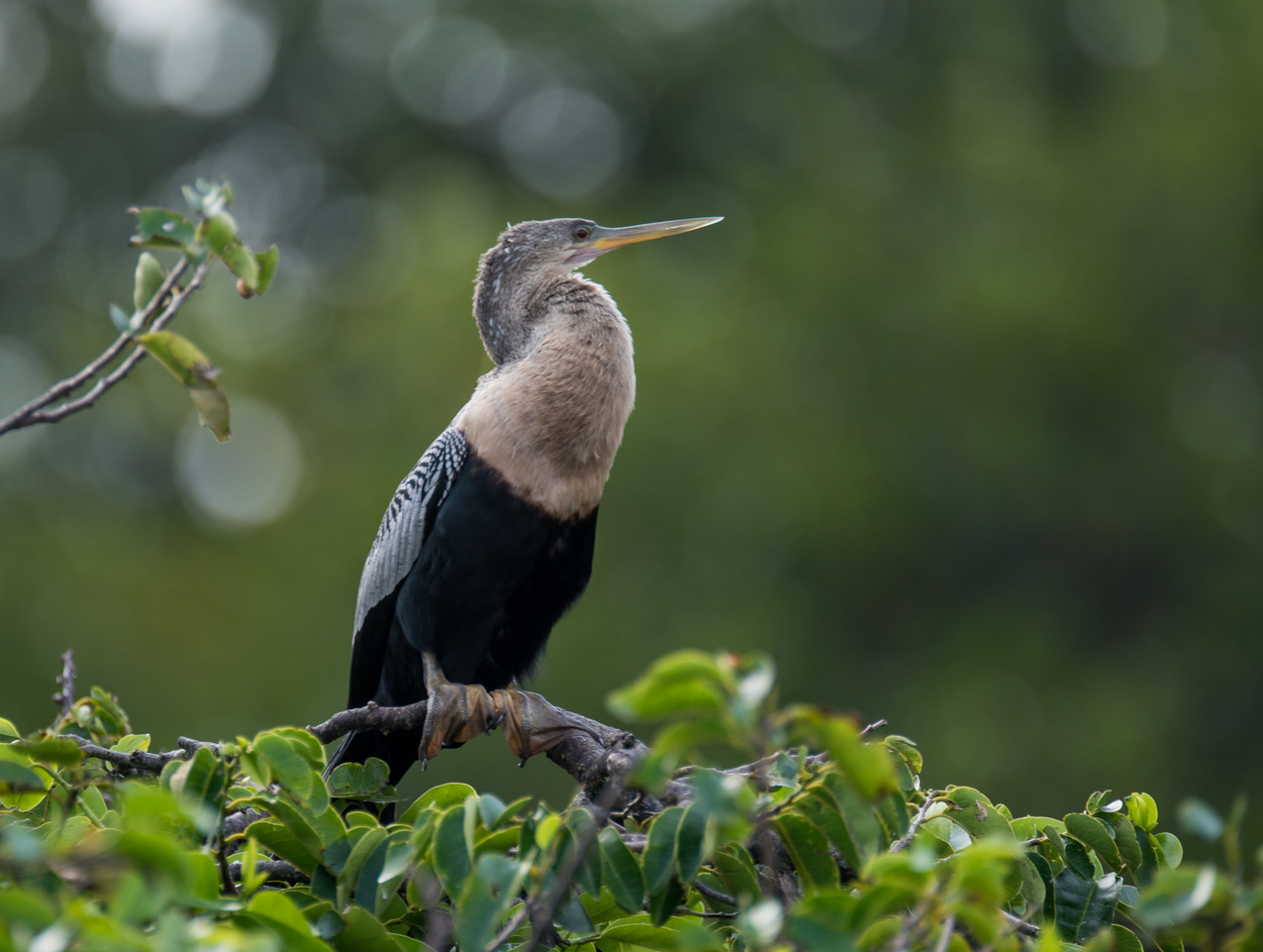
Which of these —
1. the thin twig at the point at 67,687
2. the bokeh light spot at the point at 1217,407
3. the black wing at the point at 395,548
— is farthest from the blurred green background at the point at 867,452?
the thin twig at the point at 67,687

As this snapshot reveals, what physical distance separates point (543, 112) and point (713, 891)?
1628cm

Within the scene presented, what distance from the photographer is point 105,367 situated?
1.50 meters

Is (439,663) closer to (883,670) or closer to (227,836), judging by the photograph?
(227,836)

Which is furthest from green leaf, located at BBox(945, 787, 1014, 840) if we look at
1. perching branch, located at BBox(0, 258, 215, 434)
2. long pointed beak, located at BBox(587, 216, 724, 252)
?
long pointed beak, located at BBox(587, 216, 724, 252)

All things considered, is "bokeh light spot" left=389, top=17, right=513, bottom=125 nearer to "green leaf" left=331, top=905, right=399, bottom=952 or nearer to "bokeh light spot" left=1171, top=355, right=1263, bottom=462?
"bokeh light spot" left=1171, top=355, right=1263, bottom=462

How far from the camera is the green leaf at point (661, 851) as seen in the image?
1519 mm

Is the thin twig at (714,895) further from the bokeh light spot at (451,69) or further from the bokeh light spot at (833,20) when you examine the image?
the bokeh light spot at (451,69)

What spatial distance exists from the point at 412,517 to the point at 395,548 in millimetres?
96

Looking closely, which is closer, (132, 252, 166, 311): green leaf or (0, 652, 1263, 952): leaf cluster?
(0, 652, 1263, 952): leaf cluster

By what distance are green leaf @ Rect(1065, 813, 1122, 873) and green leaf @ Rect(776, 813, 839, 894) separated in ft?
1.53

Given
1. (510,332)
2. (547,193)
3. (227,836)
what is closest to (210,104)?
(547,193)

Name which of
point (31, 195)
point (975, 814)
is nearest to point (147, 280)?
point (975, 814)

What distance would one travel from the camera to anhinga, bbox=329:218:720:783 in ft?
10.1

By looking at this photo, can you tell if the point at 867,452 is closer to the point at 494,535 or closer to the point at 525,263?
the point at 525,263
